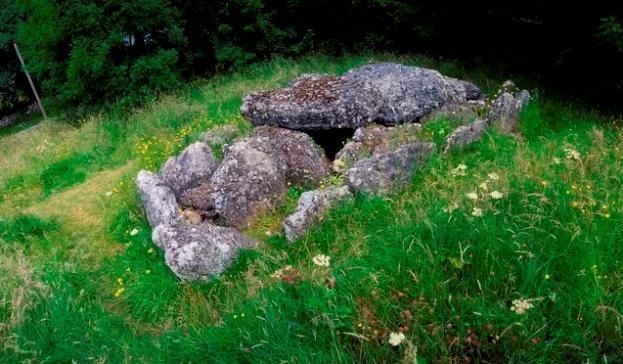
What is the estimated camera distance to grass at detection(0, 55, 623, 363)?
327 centimetres

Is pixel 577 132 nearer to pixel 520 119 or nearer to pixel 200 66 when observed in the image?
pixel 520 119

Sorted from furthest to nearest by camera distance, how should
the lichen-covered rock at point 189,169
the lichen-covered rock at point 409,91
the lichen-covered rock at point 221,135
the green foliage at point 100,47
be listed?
the green foliage at point 100,47 → the lichen-covered rock at point 221,135 → the lichen-covered rock at point 409,91 → the lichen-covered rock at point 189,169

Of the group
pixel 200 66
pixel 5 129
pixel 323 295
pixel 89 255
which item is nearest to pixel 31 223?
pixel 89 255

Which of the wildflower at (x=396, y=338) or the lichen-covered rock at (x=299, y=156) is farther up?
the wildflower at (x=396, y=338)

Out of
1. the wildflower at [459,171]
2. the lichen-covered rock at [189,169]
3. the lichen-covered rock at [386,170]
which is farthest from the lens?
the lichen-covered rock at [189,169]

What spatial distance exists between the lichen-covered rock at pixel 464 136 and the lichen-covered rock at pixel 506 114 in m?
0.27

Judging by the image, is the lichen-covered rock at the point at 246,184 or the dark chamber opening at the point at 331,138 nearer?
the lichen-covered rock at the point at 246,184

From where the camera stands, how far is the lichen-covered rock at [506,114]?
6.49 meters

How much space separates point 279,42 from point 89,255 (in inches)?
386

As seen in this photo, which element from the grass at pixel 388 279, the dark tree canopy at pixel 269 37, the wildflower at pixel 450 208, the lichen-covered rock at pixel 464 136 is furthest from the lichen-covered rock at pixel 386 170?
the dark tree canopy at pixel 269 37

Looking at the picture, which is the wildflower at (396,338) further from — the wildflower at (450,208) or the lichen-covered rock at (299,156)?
the lichen-covered rock at (299,156)

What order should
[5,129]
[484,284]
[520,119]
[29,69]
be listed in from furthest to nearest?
[5,129] → [29,69] → [520,119] → [484,284]

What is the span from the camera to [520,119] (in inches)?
266

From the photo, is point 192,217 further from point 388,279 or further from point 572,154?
point 572,154
